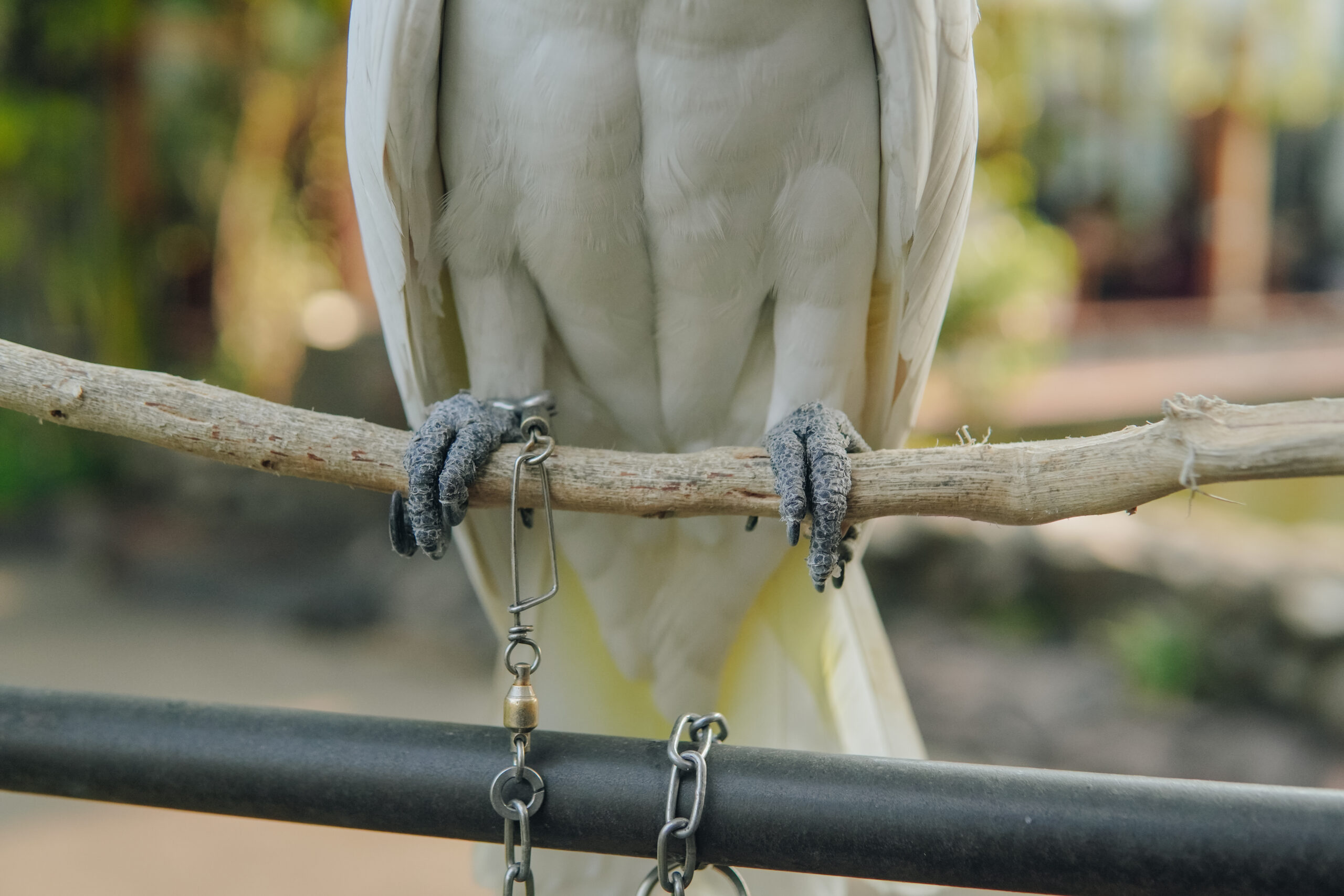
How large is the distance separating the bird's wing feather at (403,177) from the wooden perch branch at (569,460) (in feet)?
0.89

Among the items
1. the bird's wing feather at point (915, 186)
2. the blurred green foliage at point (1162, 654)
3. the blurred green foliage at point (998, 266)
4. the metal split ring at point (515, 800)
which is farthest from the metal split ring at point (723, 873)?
the blurred green foliage at point (998, 266)

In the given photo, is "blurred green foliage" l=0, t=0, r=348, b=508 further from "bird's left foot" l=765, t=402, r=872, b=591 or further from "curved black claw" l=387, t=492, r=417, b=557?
"bird's left foot" l=765, t=402, r=872, b=591

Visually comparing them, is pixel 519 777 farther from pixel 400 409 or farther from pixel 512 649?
pixel 400 409

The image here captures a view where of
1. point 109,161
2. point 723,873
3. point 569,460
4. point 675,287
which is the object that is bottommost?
point 723,873

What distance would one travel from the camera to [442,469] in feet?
3.49

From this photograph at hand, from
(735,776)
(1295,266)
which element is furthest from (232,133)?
(1295,266)

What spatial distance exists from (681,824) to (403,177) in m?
0.75

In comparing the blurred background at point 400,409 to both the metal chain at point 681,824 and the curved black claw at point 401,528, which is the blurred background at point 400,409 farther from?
the metal chain at point 681,824

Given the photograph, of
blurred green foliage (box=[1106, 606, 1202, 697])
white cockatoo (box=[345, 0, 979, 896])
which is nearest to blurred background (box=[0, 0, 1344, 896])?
blurred green foliage (box=[1106, 606, 1202, 697])

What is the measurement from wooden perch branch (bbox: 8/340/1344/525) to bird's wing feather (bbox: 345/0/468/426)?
270mm

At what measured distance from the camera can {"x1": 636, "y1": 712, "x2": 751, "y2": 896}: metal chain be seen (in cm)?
78

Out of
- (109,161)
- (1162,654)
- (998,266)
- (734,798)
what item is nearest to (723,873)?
(734,798)

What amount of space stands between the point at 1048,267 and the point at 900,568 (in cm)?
181

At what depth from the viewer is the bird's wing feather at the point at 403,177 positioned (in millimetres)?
1063
